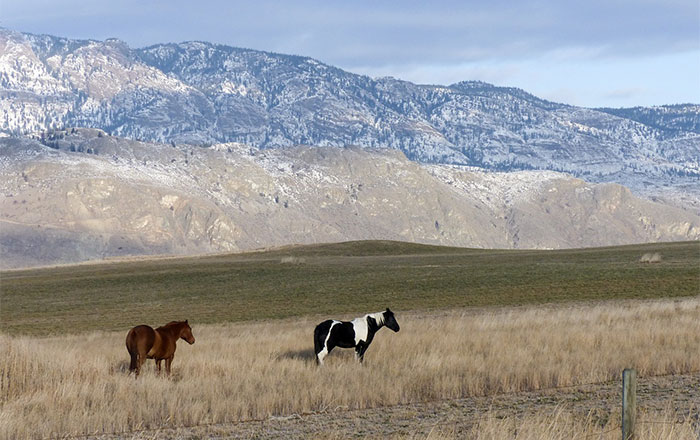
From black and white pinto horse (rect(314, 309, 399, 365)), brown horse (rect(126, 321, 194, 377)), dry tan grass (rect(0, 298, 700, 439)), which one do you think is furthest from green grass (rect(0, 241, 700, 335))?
brown horse (rect(126, 321, 194, 377))

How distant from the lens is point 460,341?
84.4ft

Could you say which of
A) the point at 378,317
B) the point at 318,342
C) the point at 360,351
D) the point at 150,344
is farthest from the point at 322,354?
the point at 150,344

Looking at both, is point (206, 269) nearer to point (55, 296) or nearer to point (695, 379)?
point (55, 296)

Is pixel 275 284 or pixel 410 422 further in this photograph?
pixel 275 284

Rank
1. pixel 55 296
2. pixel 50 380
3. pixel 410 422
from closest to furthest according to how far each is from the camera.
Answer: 1. pixel 410 422
2. pixel 50 380
3. pixel 55 296

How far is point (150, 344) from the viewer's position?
66.2 ft

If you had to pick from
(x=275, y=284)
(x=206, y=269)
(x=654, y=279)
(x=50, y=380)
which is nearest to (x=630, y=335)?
(x=50, y=380)

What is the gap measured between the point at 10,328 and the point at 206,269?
4180 centimetres

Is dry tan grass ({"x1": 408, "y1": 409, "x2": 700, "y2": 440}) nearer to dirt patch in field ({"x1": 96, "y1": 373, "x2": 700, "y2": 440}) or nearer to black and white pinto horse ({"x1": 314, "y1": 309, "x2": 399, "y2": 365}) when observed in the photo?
dirt patch in field ({"x1": 96, "y1": 373, "x2": 700, "y2": 440})

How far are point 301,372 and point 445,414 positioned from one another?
17.6ft

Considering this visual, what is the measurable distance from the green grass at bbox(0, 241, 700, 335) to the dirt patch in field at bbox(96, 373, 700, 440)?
26.8 meters

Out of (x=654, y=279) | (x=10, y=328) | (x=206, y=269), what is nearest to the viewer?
(x=10, y=328)

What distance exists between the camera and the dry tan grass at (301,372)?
1684 centimetres

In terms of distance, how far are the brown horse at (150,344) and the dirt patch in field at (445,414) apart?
4514 mm
